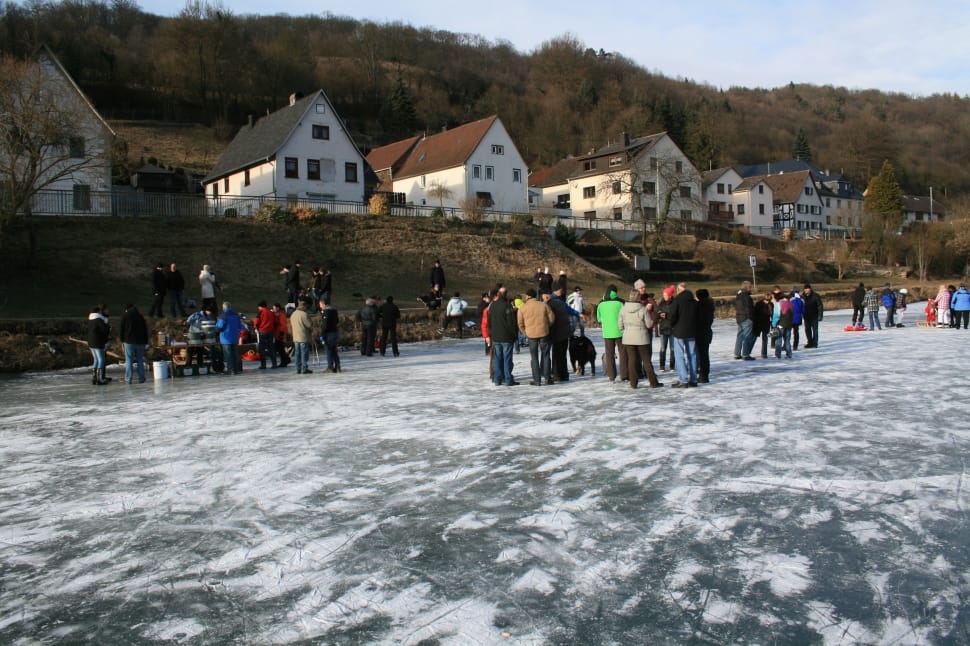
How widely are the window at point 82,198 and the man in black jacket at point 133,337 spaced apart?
2385 centimetres

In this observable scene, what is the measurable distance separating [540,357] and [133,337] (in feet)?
27.3

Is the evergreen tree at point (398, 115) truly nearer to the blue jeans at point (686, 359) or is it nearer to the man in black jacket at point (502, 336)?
the man in black jacket at point (502, 336)

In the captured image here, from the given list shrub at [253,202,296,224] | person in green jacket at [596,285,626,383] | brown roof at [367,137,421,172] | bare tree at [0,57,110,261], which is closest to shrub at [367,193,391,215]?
shrub at [253,202,296,224]

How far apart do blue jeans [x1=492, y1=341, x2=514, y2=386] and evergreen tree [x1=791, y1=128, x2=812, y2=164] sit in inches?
4514

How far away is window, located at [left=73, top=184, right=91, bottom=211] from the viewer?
115ft

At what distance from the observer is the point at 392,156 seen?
6475 centimetres

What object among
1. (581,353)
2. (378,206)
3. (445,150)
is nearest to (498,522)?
(581,353)

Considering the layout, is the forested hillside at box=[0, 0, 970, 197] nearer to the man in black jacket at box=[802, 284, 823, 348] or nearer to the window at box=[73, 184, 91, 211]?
the window at box=[73, 184, 91, 211]

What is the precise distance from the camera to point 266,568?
4.80 meters

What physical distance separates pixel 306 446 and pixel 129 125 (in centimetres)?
7503

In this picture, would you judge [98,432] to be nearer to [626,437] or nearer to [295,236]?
[626,437]

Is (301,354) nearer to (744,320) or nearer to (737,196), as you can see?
(744,320)

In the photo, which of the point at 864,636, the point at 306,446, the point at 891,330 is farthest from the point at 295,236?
the point at 864,636

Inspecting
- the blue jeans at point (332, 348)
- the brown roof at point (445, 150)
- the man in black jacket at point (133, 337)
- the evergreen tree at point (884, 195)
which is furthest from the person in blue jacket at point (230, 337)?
the evergreen tree at point (884, 195)
